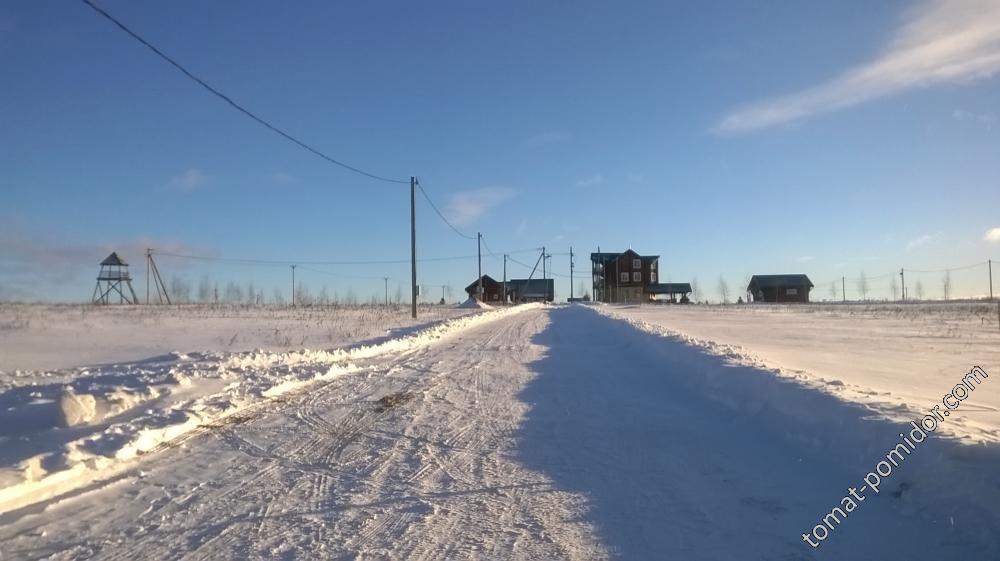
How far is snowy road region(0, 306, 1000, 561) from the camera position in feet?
15.9

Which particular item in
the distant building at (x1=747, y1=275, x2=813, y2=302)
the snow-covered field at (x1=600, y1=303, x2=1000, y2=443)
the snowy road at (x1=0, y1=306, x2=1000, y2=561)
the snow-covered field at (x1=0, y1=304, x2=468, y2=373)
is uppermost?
the distant building at (x1=747, y1=275, x2=813, y2=302)

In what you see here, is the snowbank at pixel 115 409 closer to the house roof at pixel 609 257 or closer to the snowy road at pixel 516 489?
the snowy road at pixel 516 489

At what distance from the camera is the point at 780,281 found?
12038 cm

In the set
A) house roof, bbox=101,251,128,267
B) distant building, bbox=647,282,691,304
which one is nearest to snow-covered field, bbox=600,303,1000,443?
house roof, bbox=101,251,128,267

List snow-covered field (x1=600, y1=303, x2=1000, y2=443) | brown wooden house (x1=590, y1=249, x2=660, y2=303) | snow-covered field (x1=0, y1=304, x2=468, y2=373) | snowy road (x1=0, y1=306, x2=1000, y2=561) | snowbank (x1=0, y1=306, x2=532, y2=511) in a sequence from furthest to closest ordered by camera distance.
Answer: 1. brown wooden house (x1=590, y1=249, x2=660, y2=303)
2. snow-covered field (x1=0, y1=304, x2=468, y2=373)
3. snow-covered field (x1=600, y1=303, x2=1000, y2=443)
4. snowbank (x1=0, y1=306, x2=532, y2=511)
5. snowy road (x1=0, y1=306, x2=1000, y2=561)

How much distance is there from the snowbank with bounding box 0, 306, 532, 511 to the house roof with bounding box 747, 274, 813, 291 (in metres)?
117

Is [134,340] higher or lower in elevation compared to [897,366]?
higher

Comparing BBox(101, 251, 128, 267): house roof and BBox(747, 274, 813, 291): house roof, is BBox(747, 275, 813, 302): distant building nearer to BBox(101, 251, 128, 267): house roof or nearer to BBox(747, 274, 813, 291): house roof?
BBox(747, 274, 813, 291): house roof

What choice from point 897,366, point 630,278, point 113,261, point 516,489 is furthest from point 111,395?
point 630,278

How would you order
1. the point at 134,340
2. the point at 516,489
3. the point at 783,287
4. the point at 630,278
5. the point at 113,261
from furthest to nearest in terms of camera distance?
the point at 783,287 → the point at 630,278 → the point at 113,261 → the point at 134,340 → the point at 516,489

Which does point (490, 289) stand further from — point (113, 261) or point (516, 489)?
point (516, 489)

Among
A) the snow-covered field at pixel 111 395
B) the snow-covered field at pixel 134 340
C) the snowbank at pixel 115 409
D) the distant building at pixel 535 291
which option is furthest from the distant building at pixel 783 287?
the snowbank at pixel 115 409

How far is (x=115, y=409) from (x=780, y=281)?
4879 inches

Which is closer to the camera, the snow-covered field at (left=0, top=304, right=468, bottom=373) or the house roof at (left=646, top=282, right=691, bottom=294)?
the snow-covered field at (left=0, top=304, right=468, bottom=373)
